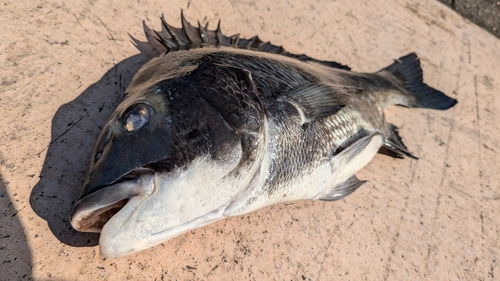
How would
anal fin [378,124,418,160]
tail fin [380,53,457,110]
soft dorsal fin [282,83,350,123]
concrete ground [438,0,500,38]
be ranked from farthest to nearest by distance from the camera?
concrete ground [438,0,500,38], tail fin [380,53,457,110], anal fin [378,124,418,160], soft dorsal fin [282,83,350,123]

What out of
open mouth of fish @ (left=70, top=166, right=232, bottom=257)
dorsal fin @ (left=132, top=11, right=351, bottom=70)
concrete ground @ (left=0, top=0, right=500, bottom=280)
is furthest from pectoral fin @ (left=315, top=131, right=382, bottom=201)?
open mouth of fish @ (left=70, top=166, right=232, bottom=257)

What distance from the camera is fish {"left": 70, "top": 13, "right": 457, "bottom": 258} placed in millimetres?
1547

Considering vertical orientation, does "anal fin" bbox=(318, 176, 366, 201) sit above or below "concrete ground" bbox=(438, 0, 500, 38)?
below

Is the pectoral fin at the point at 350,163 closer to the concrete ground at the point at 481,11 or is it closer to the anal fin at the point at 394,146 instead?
the anal fin at the point at 394,146

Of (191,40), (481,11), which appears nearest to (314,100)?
(191,40)

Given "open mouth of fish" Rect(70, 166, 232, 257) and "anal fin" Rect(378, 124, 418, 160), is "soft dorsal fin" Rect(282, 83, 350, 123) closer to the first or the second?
"anal fin" Rect(378, 124, 418, 160)

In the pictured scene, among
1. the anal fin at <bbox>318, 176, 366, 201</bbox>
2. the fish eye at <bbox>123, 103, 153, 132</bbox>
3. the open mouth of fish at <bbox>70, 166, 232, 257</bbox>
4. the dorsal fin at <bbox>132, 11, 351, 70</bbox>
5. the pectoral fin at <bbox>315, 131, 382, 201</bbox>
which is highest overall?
the dorsal fin at <bbox>132, 11, 351, 70</bbox>

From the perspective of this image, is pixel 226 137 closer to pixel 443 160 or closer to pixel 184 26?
pixel 184 26

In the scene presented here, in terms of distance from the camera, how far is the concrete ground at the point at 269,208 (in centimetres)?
202

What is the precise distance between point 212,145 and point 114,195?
0.48m

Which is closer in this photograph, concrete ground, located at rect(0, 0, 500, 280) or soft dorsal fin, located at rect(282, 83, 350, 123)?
concrete ground, located at rect(0, 0, 500, 280)

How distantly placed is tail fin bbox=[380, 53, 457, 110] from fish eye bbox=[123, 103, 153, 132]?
2.70m

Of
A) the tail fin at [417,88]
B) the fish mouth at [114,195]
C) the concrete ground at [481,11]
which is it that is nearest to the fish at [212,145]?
the fish mouth at [114,195]

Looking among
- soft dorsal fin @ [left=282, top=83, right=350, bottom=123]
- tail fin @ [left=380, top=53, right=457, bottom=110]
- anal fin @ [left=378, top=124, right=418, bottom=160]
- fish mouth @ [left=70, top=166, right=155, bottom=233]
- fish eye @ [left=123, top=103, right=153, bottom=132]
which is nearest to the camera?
fish mouth @ [left=70, top=166, right=155, bottom=233]
